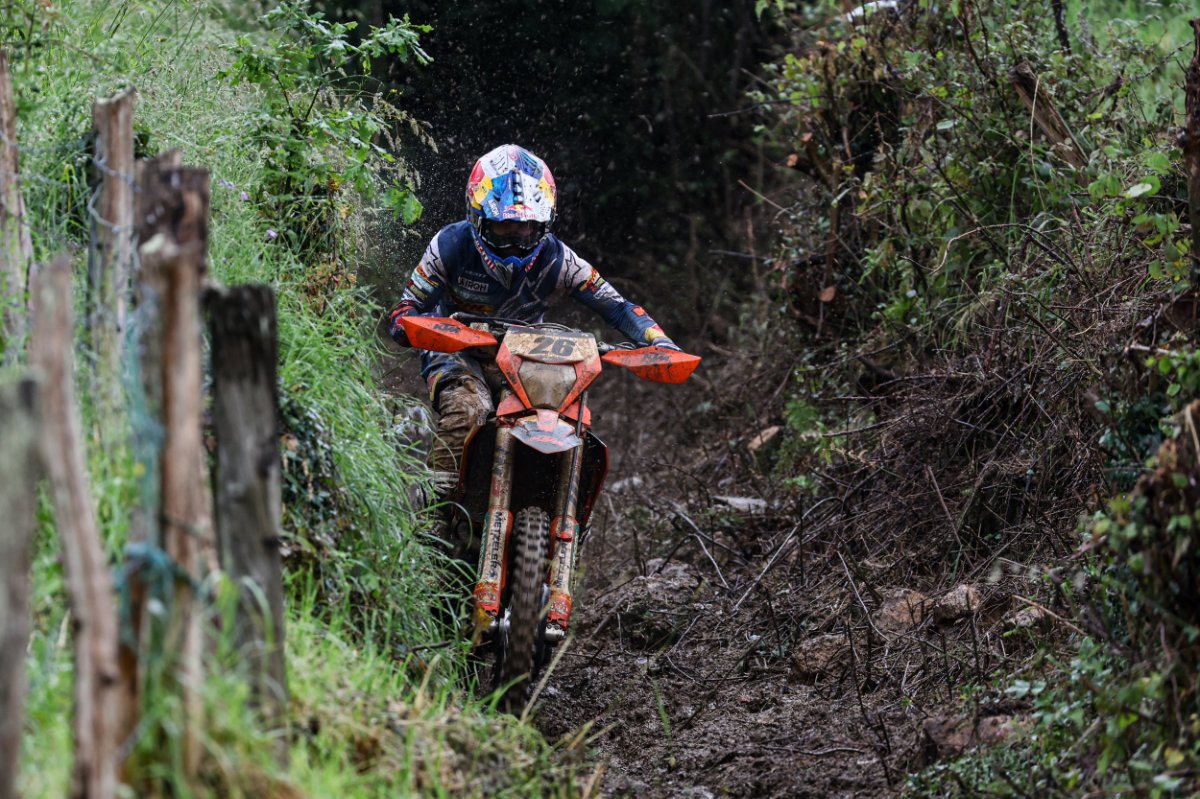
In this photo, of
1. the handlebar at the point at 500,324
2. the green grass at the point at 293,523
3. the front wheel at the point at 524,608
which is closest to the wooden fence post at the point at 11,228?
the green grass at the point at 293,523

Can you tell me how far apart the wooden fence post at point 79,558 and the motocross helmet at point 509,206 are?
303 centimetres

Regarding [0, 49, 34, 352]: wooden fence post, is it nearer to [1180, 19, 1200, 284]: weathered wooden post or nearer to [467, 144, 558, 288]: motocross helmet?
[467, 144, 558, 288]: motocross helmet

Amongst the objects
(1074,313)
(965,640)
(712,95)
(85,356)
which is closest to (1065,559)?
(965,640)

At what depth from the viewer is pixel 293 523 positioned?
3986 mm

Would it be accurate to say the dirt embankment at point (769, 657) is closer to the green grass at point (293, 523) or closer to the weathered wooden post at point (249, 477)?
the green grass at point (293, 523)

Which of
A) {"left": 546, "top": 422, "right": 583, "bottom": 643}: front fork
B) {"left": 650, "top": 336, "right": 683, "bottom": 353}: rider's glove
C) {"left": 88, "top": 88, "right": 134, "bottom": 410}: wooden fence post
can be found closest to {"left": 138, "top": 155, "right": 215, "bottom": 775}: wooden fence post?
{"left": 88, "top": 88, "right": 134, "bottom": 410}: wooden fence post

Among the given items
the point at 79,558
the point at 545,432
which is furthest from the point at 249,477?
the point at 545,432

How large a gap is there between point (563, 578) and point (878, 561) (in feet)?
6.26

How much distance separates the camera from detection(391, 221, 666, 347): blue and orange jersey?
544cm

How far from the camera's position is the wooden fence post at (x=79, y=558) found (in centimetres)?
221

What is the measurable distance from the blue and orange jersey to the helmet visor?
0.17 metres

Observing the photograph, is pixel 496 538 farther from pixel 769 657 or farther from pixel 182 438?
pixel 182 438

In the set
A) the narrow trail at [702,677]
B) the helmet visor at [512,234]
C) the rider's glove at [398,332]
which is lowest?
the narrow trail at [702,677]

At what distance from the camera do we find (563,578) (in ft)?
15.3
